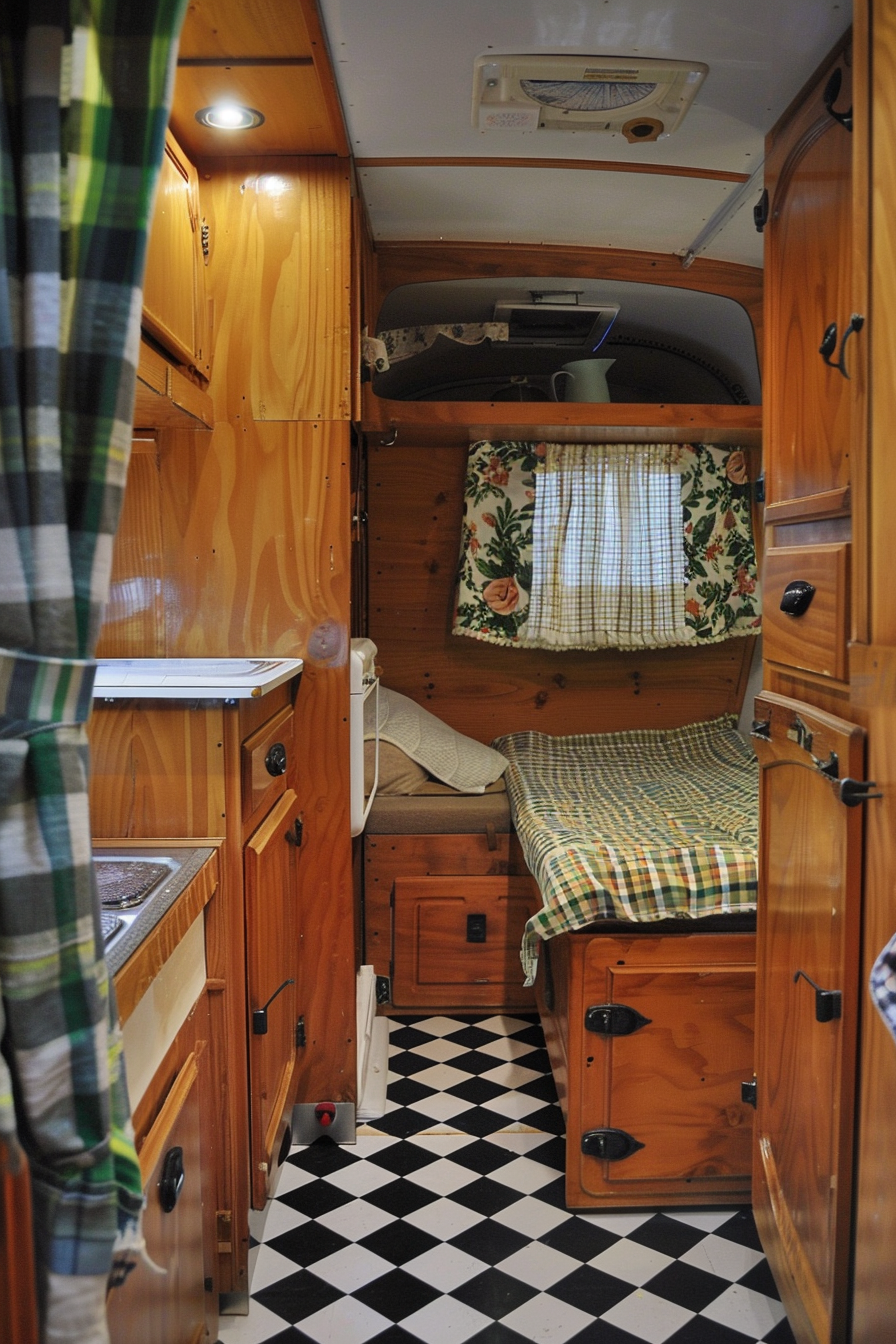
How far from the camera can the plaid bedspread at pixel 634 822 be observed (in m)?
1.97

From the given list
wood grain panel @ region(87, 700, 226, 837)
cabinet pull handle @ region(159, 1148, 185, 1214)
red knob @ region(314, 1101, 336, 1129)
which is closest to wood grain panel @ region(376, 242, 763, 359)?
wood grain panel @ region(87, 700, 226, 837)

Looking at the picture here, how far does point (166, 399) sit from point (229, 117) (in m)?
0.59

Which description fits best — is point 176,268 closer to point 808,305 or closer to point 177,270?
point 177,270

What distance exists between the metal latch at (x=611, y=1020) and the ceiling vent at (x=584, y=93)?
69.6 inches

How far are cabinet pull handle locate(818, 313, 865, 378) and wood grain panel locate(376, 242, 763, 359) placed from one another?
1.75 meters

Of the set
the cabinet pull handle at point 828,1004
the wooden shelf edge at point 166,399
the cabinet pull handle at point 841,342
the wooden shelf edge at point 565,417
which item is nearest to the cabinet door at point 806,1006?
the cabinet pull handle at point 828,1004

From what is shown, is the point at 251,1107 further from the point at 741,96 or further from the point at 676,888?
the point at 741,96

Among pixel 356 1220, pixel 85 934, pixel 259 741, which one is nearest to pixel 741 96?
pixel 259 741

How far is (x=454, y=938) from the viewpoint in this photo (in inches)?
114

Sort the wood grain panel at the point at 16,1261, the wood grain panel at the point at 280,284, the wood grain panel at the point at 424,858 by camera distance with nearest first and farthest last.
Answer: the wood grain panel at the point at 16,1261 < the wood grain panel at the point at 280,284 < the wood grain panel at the point at 424,858

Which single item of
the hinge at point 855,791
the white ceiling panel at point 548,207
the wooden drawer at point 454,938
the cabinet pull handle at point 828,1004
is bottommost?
the wooden drawer at point 454,938

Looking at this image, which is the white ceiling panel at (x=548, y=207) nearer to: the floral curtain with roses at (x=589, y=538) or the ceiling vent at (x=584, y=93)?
the ceiling vent at (x=584, y=93)

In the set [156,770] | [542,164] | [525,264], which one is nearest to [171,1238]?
[156,770]

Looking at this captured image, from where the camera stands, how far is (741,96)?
6.31ft
